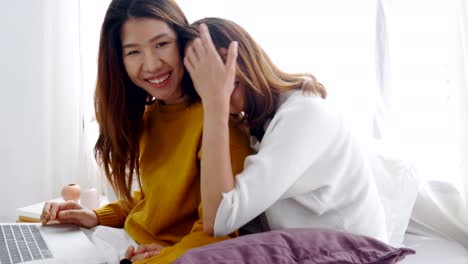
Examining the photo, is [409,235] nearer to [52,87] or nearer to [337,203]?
[337,203]

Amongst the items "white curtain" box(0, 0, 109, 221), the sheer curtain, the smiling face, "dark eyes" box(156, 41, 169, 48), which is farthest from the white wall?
"dark eyes" box(156, 41, 169, 48)

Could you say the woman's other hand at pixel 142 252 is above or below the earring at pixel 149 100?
below

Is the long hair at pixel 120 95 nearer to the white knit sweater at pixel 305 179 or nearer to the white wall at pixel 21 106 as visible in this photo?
the white knit sweater at pixel 305 179

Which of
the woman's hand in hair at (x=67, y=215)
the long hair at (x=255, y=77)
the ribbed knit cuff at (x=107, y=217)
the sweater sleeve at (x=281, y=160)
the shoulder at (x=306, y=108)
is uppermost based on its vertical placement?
the long hair at (x=255, y=77)

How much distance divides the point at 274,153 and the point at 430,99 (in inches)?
30.9

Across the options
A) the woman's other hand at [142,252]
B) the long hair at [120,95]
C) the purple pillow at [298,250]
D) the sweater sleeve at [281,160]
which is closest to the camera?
the purple pillow at [298,250]

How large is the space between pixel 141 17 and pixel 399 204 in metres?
0.83

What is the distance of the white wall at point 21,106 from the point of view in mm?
2590

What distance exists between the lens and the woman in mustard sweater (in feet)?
3.86

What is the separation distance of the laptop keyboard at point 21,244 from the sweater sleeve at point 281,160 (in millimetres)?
404

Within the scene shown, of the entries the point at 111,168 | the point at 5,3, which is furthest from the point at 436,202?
the point at 5,3

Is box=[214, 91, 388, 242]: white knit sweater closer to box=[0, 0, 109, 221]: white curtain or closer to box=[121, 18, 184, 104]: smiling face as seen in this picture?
box=[121, 18, 184, 104]: smiling face

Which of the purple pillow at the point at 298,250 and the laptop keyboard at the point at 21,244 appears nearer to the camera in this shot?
the purple pillow at the point at 298,250

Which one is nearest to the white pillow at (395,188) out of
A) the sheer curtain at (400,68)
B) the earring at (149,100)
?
the sheer curtain at (400,68)
